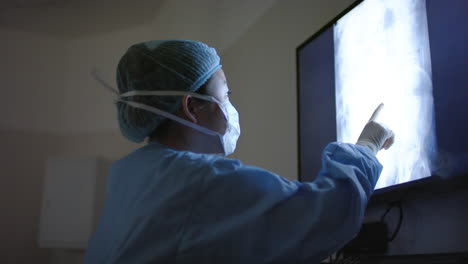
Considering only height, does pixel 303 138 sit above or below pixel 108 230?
above

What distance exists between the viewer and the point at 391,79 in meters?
1.56

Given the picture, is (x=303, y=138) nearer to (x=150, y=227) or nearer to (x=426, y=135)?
(x=426, y=135)

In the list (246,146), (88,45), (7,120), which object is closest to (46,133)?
(7,120)

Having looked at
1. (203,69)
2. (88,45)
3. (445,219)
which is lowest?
(445,219)

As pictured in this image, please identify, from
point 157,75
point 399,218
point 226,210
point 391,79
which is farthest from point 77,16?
point 226,210

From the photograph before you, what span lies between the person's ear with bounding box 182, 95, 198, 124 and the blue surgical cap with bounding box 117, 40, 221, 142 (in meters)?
0.02

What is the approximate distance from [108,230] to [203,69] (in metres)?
0.51

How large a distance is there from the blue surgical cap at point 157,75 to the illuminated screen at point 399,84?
644 millimetres

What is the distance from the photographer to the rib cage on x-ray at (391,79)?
55.5 inches

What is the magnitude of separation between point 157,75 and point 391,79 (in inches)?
31.2

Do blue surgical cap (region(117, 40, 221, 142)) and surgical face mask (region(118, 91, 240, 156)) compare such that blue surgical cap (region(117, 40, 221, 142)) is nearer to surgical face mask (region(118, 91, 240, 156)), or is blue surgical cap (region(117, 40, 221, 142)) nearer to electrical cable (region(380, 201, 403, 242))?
surgical face mask (region(118, 91, 240, 156))

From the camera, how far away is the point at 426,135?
4.53ft

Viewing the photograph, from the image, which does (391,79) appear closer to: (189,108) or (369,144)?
(369,144)

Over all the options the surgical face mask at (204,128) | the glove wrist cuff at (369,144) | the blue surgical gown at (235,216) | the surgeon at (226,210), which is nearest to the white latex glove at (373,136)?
the glove wrist cuff at (369,144)
